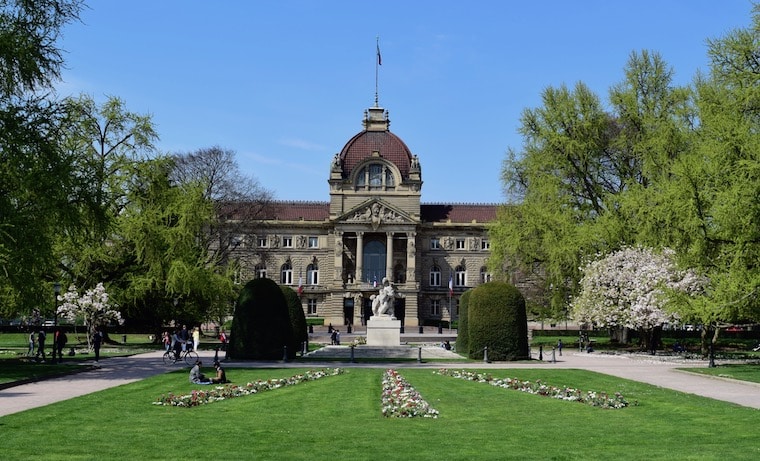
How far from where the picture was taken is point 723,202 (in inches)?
1216

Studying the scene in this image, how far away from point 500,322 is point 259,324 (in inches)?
401

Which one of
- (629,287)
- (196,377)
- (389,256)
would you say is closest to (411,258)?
(389,256)

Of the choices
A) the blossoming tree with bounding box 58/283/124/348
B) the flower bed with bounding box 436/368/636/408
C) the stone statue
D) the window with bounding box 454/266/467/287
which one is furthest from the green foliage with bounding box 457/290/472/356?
the window with bounding box 454/266/467/287

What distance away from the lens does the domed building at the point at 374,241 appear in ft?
323

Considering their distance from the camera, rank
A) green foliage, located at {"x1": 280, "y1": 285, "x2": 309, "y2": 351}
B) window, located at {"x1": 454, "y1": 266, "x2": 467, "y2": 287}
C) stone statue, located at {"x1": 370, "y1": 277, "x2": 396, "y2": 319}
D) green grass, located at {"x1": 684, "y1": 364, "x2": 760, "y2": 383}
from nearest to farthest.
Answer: green grass, located at {"x1": 684, "y1": 364, "x2": 760, "y2": 383} < green foliage, located at {"x1": 280, "y1": 285, "x2": 309, "y2": 351} < stone statue, located at {"x1": 370, "y1": 277, "x2": 396, "y2": 319} < window, located at {"x1": 454, "y1": 266, "x2": 467, "y2": 287}

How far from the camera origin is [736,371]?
104ft

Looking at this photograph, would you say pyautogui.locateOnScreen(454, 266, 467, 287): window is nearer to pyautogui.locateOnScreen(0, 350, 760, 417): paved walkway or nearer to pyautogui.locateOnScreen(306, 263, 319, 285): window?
pyautogui.locateOnScreen(306, 263, 319, 285): window

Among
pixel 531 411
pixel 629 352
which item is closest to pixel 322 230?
pixel 629 352

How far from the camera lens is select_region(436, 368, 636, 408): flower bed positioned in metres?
20.3

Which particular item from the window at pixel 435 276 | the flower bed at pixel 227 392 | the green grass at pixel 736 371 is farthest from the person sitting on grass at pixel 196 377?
the window at pixel 435 276

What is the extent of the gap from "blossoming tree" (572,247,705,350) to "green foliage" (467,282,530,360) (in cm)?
816

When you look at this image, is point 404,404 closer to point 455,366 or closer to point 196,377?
point 196,377

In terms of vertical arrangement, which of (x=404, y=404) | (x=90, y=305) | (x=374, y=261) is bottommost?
(x=404, y=404)

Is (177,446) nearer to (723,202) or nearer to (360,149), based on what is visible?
(723,202)
